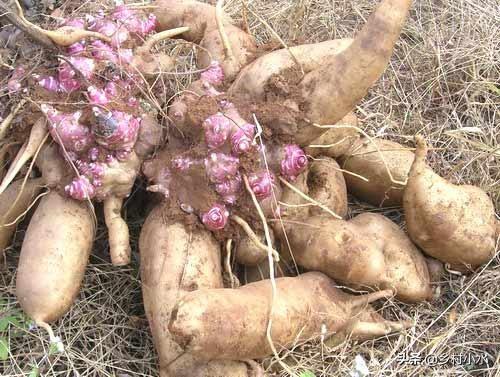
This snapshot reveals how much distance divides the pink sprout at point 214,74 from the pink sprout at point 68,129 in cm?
47

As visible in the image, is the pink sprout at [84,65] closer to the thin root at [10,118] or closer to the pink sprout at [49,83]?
the pink sprout at [49,83]

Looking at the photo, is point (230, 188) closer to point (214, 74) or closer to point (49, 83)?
point (214, 74)

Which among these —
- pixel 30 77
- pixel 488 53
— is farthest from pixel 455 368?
pixel 30 77

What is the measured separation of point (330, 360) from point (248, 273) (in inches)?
16.6

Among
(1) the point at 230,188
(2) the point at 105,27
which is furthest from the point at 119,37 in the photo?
(1) the point at 230,188

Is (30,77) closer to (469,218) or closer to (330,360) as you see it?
(330,360)

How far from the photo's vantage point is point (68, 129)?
6.61 ft

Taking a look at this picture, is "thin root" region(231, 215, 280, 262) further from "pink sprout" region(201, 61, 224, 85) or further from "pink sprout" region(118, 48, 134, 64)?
"pink sprout" region(118, 48, 134, 64)

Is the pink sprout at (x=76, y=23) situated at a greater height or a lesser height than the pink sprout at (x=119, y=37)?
greater

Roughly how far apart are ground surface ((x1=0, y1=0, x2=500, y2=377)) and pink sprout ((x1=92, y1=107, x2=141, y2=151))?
35 cm

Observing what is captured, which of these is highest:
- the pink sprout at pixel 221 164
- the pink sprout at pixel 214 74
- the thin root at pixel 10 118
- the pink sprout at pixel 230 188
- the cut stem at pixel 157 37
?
the cut stem at pixel 157 37

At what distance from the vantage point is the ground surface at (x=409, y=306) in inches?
81.0

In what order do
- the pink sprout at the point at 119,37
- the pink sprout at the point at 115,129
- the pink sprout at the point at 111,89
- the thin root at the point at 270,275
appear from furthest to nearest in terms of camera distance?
the pink sprout at the point at 119,37
the pink sprout at the point at 111,89
the pink sprout at the point at 115,129
the thin root at the point at 270,275

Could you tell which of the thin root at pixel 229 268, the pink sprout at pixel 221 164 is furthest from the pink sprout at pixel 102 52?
the thin root at pixel 229 268
